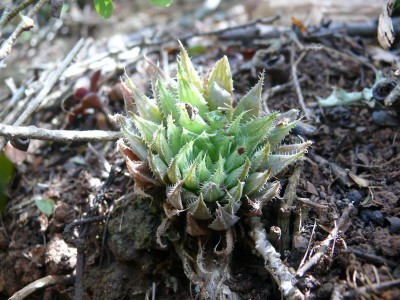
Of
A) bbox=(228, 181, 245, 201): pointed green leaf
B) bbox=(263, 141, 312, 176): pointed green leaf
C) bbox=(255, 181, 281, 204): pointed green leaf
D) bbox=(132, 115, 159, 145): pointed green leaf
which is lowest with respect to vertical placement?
bbox=(255, 181, 281, 204): pointed green leaf

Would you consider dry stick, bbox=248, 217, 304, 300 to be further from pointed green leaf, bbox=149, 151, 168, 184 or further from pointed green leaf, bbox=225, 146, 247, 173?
pointed green leaf, bbox=149, 151, 168, 184

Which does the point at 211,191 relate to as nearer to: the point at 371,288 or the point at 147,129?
the point at 147,129

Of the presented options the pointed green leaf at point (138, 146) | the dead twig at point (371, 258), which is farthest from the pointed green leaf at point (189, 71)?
the dead twig at point (371, 258)

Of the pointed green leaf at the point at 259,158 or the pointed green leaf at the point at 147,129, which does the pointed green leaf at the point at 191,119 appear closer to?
the pointed green leaf at the point at 147,129

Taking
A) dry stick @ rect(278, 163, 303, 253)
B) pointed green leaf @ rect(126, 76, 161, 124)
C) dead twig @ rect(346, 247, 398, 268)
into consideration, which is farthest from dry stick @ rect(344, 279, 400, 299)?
pointed green leaf @ rect(126, 76, 161, 124)

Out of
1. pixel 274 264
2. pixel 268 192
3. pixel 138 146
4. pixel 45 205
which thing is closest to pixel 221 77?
pixel 138 146
